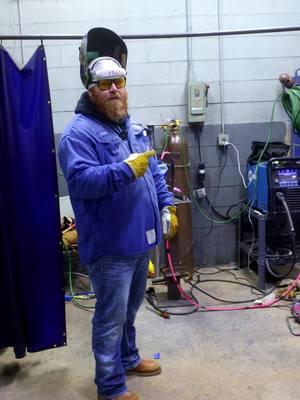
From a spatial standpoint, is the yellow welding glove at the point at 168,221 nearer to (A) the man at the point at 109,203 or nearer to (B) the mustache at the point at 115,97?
(A) the man at the point at 109,203

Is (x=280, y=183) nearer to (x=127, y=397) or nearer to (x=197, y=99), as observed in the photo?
(x=197, y=99)

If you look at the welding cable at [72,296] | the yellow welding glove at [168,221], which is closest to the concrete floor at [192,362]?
the welding cable at [72,296]

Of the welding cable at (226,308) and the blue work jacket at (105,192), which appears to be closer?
the blue work jacket at (105,192)

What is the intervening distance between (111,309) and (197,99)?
2393mm

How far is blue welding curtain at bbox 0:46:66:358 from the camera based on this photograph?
81.3 inches

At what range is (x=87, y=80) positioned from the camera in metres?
1.86

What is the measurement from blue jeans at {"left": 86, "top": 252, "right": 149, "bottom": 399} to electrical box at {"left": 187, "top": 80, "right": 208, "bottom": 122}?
2085mm

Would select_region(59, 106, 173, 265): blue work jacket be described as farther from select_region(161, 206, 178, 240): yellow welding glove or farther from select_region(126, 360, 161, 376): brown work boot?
select_region(126, 360, 161, 376): brown work boot

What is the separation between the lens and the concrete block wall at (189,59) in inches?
146

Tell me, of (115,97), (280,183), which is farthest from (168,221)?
(280,183)

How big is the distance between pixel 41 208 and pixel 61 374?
927 millimetres

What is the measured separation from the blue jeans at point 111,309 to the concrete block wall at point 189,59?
2130 millimetres

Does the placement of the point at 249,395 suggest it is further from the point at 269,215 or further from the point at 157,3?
the point at 157,3

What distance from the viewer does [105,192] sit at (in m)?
1.68
